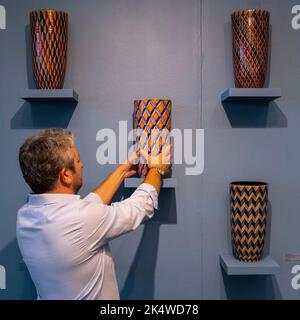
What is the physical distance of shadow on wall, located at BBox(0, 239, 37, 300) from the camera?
1510 millimetres

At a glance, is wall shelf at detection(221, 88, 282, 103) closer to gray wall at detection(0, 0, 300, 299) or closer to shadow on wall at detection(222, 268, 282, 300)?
gray wall at detection(0, 0, 300, 299)

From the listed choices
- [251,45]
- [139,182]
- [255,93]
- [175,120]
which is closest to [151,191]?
[139,182]

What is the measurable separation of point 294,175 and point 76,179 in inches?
31.4

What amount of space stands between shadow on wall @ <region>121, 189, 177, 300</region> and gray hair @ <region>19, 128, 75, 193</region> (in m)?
0.48

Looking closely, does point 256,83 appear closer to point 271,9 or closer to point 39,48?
point 271,9

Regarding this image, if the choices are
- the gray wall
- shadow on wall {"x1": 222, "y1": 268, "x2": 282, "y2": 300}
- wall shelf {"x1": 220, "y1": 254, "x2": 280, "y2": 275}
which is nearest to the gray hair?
the gray wall

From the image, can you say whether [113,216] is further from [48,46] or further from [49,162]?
[48,46]

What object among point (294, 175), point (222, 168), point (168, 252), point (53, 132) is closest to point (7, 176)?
point (53, 132)

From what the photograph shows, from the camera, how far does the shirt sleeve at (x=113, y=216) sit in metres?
1.09

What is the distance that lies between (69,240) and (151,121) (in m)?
0.49

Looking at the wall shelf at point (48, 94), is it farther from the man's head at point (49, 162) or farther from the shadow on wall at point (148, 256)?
the shadow on wall at point (148, 256)

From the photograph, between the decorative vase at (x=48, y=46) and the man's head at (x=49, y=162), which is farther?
the decorative vase at (x=48, y=46)

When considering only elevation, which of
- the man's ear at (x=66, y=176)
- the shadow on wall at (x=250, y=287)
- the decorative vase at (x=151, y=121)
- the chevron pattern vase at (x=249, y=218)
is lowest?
the shadow on wall at (x=250, y=287)

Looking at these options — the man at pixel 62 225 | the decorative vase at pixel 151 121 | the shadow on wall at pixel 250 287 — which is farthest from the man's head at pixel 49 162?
the shadow on wall at pixel 250 287
